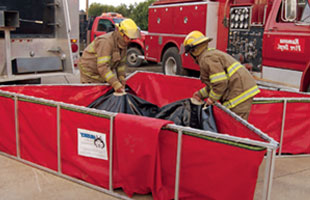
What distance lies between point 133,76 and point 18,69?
6.82 ft

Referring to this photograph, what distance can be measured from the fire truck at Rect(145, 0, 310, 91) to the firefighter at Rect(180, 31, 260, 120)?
257 centimetres

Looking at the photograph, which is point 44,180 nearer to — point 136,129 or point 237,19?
point 136,129

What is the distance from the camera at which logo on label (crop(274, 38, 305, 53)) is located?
6692mm

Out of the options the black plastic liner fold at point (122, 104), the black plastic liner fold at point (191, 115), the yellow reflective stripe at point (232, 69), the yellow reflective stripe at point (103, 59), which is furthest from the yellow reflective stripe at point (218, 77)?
the yellow reflective stripe at point (103, 59)

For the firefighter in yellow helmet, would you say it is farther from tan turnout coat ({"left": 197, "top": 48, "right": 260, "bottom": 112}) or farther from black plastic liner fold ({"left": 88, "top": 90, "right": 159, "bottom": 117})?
tan turnout coat ({"left": 197, "top": 48, "right": 260, "bottom": 112})

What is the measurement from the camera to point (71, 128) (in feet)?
13.3

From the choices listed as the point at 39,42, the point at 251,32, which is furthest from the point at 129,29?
the point at 251,32

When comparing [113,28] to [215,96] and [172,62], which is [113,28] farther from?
[215,96]

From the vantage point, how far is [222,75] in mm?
4117

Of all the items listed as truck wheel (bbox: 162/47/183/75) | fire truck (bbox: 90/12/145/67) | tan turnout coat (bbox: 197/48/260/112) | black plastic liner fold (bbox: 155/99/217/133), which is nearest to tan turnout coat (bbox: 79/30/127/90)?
black plastic liner fold (bbox: 155/99/217/133)

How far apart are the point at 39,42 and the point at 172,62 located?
4528mm

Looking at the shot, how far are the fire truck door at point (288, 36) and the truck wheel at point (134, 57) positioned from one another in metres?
7.56

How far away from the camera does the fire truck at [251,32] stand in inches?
268

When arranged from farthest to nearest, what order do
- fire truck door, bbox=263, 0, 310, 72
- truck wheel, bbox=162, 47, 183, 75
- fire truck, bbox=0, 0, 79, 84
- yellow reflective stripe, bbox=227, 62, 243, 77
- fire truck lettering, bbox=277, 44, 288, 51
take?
truck wheel, bbox=162, 47, 183, 75, fire truck lettering, bbox=277, 44, 288, 51, fire truck door, bbox=263, 0, 310, 72, fire truck, bbox=0, 0, 79, 84, yellow reflective stripe, bbox=227, 62, 243, 77
